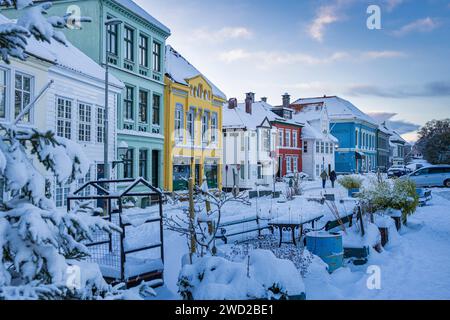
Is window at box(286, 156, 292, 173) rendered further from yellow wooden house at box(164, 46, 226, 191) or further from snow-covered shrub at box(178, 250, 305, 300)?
snow-covered shrub at box(178, 250, 305, 300)

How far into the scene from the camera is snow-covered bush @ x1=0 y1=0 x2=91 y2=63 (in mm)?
2475

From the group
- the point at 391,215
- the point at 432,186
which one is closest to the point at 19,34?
the point at 391,215

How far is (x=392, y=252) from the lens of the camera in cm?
891

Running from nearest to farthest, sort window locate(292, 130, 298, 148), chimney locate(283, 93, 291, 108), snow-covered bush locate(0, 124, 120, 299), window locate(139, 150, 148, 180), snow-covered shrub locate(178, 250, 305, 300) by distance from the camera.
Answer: snow-covered bush locate(0, 124, 120, 299), snow-covered shrub locate(178, 250, 305, 300), window locate(139, 150, 148, 180), window locate(292, 130, 298, 148), chimney locate(283, 93, 291, 108)

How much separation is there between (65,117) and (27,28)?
237 inches

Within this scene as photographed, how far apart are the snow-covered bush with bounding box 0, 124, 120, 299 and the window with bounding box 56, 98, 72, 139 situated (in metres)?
5.72

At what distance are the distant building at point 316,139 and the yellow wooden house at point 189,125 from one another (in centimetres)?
1756

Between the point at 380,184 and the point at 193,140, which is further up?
the point at 193,140

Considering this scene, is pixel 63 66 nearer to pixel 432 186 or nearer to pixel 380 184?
pixel 380 184

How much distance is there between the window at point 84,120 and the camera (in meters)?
8.59

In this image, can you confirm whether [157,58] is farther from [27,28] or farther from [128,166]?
[27,28]

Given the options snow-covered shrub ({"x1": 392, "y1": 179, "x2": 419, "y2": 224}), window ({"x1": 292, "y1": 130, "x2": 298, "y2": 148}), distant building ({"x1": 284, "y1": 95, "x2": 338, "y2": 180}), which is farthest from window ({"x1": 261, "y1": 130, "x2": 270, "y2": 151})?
snow-covered shrub ({"x1": 392, "y1": 179, "x2": 419, "y2": 224})

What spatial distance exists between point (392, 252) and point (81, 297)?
775 centimetres

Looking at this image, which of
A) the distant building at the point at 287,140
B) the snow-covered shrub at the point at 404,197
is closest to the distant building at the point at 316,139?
the distant building at the point at 287,140
